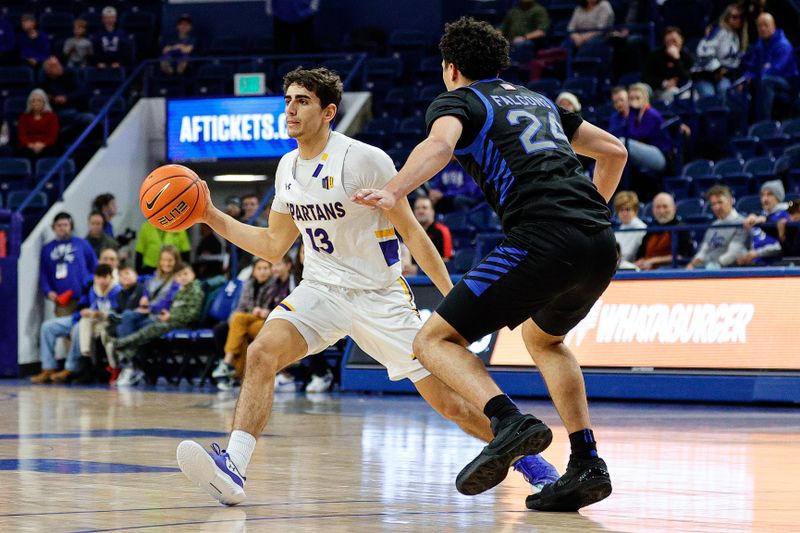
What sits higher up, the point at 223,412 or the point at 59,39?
the point at 59,39

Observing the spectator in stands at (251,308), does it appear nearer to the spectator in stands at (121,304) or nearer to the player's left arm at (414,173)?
the spectator in stands at (121,304)

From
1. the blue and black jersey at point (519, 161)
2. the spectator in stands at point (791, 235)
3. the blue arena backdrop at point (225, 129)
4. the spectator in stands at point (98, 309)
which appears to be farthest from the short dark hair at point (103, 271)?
the blue and black jersey at point (519, 161)

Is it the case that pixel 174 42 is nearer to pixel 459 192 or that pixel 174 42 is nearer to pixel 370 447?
pixel 459 192

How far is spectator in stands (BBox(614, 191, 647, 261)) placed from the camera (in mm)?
13328

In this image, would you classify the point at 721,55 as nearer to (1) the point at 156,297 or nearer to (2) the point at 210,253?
(2) the point at 210,253

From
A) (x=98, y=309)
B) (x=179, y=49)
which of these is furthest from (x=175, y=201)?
(x=179, y=49)

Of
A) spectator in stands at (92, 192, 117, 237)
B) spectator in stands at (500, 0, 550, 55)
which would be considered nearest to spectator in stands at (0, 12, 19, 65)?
spectator in stands at (92, 192, 117, 237)

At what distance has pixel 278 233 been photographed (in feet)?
21.0

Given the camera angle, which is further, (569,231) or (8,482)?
(8,482)

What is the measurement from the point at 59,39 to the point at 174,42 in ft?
6.93

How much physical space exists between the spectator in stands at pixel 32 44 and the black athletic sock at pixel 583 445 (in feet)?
61.3

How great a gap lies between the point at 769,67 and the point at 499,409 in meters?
11.7

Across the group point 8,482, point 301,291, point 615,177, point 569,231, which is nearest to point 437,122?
point 569,231

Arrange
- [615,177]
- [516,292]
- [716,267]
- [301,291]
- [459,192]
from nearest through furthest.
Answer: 1. [516,292]
2. [615,177]
3. [301,291]
4. [716,267]
5. [459,192]
